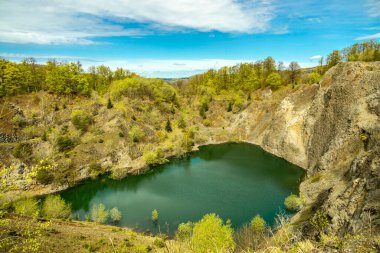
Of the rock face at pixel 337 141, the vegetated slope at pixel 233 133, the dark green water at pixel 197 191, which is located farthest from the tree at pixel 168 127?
the rock face at pixel 337 141

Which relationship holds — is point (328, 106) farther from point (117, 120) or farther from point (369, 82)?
point (117, 120)

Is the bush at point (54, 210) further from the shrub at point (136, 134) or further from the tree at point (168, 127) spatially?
the tree at point (168, 127)

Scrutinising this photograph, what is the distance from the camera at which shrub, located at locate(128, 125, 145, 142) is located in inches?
2510

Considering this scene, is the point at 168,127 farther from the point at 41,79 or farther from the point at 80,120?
the point at 41,79

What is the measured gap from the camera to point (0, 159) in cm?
Answer: 4828

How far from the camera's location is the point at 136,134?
6406 cm

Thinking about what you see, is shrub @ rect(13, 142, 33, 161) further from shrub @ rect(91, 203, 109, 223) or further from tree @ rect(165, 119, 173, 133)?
tree @ rect(165, 119, 173, 133)

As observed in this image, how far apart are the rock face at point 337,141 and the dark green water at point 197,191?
17.7ft

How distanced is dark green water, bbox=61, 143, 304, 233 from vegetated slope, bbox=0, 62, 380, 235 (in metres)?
3.68

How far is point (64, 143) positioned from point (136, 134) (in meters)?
17.1

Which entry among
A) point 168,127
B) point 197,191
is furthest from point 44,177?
point 168,127

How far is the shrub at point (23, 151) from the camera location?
5032cm

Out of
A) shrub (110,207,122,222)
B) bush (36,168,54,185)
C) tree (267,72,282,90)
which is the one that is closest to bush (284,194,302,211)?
shrub (110,207,122,222)

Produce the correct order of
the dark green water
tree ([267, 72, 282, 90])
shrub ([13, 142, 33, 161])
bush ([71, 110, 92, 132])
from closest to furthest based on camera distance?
the dark green water, shrub ([13, 142, 33, 161]), bush ([71, 110, 92, 132]), tree ([267, 72, 282, 90])
